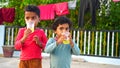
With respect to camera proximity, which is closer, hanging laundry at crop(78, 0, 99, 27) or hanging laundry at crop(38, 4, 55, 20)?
hanging laundry at crop(78, 0, 99, 27)

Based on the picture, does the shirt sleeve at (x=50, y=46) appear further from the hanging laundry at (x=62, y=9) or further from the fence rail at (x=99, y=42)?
the hanging laundry at (x=62, y=9)

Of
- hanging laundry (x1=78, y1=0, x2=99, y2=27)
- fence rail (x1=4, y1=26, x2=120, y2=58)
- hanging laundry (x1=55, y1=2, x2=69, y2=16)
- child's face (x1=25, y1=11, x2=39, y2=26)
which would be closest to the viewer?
child's face (x1=25, y1=11, x2=39, y2=26)

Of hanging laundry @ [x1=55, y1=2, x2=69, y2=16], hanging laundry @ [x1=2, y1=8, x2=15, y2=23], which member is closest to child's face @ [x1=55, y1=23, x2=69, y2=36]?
hanging laundry @ [x1=55, y1=2, x2=69, y2=16]

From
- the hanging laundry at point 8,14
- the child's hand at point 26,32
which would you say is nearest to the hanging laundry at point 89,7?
the hanging laundry at point 8,14

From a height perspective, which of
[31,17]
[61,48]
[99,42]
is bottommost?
[99,42]

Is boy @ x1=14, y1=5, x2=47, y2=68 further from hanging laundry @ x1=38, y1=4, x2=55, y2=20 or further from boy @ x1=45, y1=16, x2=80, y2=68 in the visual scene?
hanging laundry @ x1=38, y1=4, x2=55, y2=20

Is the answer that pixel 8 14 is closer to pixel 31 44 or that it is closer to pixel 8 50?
pixel 8 50

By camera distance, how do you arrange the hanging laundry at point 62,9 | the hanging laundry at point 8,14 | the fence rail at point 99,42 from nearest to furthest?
1. the fence rail at point 99,42
2. the hanging laundry at point 62,9
3. the hanging laundry at point 8,14

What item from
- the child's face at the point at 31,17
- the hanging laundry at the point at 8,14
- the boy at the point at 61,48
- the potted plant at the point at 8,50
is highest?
the hanging laundry at the point at 8,14

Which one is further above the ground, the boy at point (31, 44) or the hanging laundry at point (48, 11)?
the hanging laundry at point (48, 11)

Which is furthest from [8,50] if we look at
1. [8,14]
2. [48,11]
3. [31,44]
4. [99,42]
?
[31,44]

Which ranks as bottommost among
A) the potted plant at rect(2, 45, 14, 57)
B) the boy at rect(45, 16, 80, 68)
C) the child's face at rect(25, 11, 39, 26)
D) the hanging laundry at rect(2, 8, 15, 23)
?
the potted plant at rect(2, 45, 14, 57)

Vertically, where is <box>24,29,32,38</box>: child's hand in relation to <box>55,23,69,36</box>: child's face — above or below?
below

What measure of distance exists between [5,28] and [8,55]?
1.03 metres
